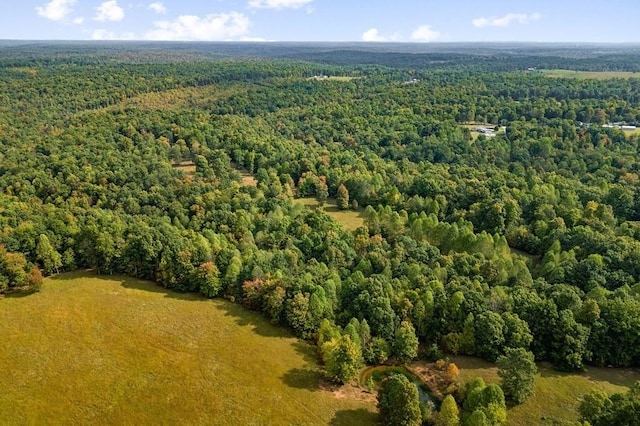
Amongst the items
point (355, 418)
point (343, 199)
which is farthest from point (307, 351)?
point (343, 199)

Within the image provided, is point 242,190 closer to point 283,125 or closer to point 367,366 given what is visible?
point 367,366

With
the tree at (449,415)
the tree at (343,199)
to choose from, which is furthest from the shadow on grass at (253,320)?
the tree at (343,199)

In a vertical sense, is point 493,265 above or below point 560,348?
above

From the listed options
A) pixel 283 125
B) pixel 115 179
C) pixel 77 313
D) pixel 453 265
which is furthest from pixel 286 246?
pixel 283 125

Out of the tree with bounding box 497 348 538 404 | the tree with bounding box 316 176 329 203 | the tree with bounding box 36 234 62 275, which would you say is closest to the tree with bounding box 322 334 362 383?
the tree with bounding box 497 348 538 404

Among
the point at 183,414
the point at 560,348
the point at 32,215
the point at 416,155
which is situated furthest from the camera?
the point at 416,155

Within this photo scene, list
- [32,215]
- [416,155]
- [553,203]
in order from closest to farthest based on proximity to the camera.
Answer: [32,215], [553,203], [416,155]
